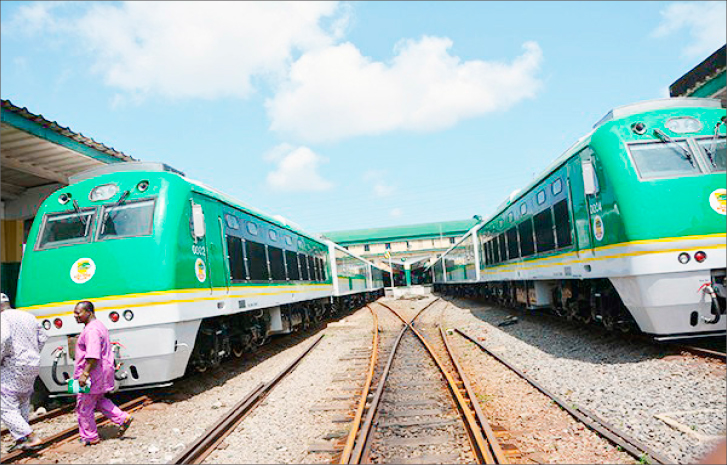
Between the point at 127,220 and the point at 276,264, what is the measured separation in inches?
193

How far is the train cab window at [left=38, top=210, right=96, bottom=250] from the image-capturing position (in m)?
7.19

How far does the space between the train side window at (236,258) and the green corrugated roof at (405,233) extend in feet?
176

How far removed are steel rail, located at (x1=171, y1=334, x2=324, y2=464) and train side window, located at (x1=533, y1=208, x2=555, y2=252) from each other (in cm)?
577

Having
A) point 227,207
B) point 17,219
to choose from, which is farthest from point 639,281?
point 17,219

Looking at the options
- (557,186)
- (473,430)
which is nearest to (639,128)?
(557,186)

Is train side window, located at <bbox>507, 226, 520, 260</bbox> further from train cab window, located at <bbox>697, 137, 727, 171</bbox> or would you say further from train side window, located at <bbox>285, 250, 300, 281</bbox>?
train cab window, located at <bbox>697, 137, 727, 171</bbox>

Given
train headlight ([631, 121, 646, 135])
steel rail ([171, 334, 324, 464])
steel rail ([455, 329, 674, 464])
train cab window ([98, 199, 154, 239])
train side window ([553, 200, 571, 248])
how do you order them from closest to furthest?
steel rail ([455, 329, 674, 464]) < steel rail ([171, 334, 324, 464]) < train cab window ([98, 199, 154, 239]) < train headlight ([631, 121, 646, 135]) < train side window ([553, 200, 571, 248])

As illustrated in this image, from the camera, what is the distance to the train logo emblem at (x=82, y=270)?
22.5ft

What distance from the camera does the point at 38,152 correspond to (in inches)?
424

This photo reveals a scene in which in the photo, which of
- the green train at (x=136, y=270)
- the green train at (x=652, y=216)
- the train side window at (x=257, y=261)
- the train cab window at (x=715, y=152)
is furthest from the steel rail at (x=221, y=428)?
the train cab window at (x=715, y=152)

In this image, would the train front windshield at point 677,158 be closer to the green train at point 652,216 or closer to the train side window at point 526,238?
the green train at point 652,216

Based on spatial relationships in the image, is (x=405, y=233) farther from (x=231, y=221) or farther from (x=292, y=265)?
(x=231, y=221)

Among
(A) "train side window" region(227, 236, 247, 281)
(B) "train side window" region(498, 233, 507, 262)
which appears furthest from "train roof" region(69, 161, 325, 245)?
(B) "train side window" region(498, 233, 507, 262)

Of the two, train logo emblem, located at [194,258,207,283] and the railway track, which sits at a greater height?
train logo emblem, located at [194,258,207,283]
